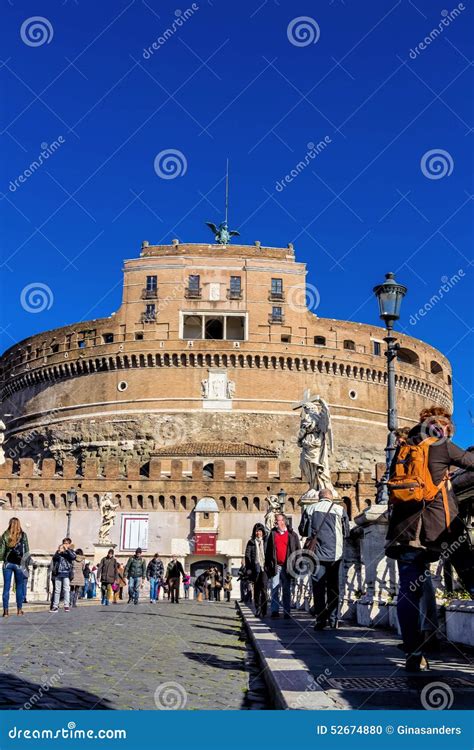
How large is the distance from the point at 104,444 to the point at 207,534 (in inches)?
527

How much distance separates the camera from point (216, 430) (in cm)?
4650

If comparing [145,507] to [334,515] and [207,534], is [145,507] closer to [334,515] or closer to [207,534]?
[207,534]

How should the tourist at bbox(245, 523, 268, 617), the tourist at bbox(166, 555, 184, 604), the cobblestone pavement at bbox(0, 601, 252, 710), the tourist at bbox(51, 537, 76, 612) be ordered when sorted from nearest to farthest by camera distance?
the cobblestone pavement at bbox(0, 601, 252, 710) < the tourist at bbox(245, 523, 268, 617) < the tourist at bbox(51, 537, 76, 612) < the tourist at bbox(166, 555, 184, 604)

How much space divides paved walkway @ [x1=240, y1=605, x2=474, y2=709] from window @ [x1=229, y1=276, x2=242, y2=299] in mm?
43760

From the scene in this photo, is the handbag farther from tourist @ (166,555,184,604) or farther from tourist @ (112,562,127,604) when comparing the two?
tourist @ (166,555,184,604)

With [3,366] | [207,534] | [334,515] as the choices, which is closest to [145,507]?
[207,534]

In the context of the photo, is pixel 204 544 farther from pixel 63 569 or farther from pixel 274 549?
pixel 274 549

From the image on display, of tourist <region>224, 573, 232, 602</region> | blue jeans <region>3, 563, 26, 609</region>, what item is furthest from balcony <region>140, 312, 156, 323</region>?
blue jeans <region>3, 563, 26, 609</region>
